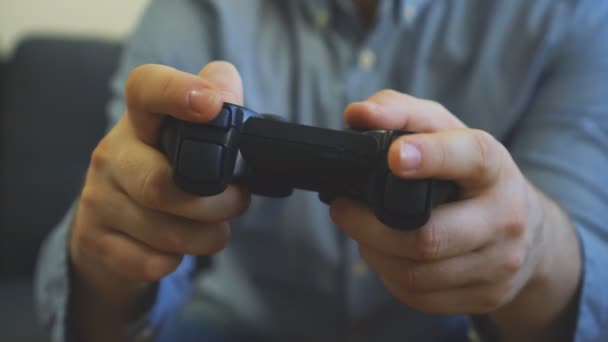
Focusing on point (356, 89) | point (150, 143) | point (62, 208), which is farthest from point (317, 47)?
point (62, 208)

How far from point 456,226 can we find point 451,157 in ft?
0.15

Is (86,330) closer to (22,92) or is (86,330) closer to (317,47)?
(317,47)

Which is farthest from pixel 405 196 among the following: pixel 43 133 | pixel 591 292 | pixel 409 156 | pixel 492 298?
pixel 43 133

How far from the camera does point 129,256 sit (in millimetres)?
319

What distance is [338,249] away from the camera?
562 mm

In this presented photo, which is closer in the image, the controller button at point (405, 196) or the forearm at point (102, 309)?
the controller button at point (405, 196)

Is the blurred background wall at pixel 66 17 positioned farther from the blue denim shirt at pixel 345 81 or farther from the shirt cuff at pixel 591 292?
the shirt cuff at pixel 591 292

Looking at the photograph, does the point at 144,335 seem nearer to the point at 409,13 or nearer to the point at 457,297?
the point at 457,297

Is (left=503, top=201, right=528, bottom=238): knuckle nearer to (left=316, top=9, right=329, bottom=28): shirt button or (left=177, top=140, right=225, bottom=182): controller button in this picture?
(left=177, top=140, right=225, bottom=182): controller button

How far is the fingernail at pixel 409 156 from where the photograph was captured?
0.22 metres

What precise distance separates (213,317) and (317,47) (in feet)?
1.15

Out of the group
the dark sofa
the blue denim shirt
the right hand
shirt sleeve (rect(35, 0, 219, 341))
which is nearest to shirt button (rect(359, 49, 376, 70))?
the blue denim shirt

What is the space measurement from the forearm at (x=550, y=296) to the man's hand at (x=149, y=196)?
0.22 m

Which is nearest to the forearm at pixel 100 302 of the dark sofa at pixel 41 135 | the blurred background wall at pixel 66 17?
the dark sofa at pixel 41 135
